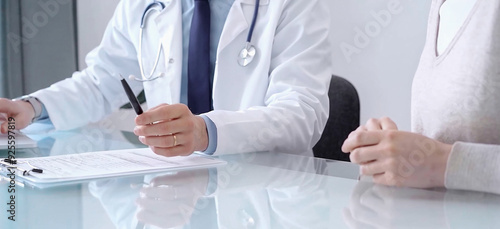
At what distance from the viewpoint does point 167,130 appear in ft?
3.06

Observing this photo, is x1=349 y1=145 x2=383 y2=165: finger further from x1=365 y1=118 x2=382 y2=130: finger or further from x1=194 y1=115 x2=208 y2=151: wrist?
x1=194 y1=115 x2=208 y2=151: wrist

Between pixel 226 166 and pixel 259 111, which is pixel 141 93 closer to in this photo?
pixel 259 111

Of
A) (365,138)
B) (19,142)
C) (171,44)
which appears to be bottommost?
(19,142)

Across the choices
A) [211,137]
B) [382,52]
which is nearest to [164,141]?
[211,137]

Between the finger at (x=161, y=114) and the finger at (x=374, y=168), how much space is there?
0.33 meters

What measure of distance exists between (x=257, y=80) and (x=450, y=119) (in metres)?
0.51

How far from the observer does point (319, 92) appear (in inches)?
50.5

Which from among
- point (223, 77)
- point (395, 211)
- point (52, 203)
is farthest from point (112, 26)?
point (395, 211)

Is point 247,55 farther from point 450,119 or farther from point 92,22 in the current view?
point 92,22

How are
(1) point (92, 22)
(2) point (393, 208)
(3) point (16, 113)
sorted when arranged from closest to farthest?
(2) point (393, 208)
(3) point (16, 113)
(1) point (92, 22)

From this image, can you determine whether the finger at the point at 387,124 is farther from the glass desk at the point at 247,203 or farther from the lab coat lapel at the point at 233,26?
the lab coat lapel at the point at 233,26

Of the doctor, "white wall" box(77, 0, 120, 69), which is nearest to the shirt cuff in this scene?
the doctor

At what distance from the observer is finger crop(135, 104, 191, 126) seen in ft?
3.00

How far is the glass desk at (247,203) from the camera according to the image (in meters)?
0.58
